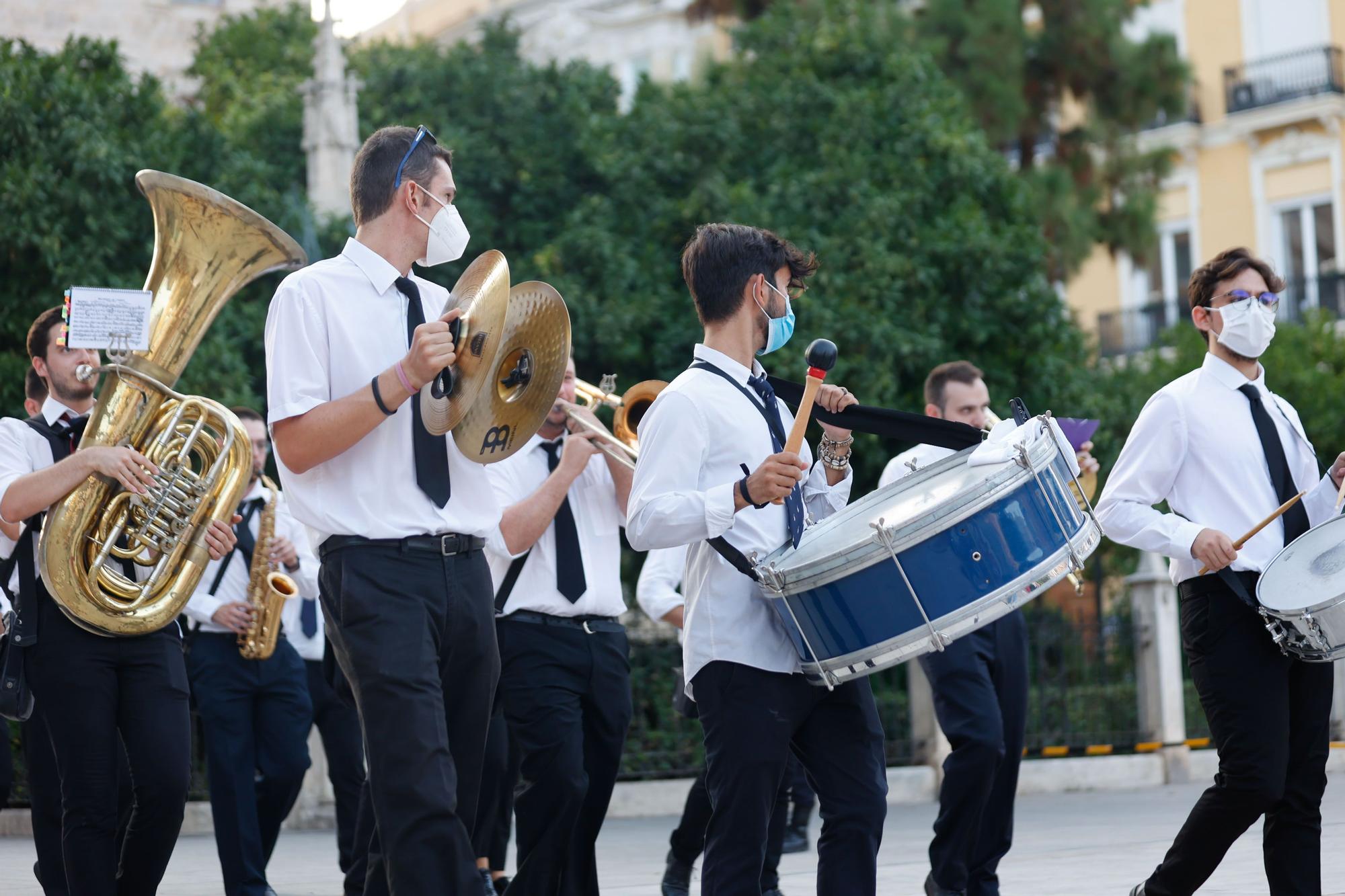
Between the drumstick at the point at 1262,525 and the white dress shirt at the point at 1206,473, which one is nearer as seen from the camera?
the drumstick at the point at 1262,525

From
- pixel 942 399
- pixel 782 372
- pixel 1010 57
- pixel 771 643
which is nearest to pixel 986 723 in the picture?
pixel 942 399

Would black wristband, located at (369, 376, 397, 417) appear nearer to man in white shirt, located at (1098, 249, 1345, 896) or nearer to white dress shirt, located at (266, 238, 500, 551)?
white dress shirt, located at (266, 238, 500, 551)

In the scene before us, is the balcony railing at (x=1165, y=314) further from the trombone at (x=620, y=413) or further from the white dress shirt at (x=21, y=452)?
the white dress shirt at (x=21, y=452)

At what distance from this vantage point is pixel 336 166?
2053 centimetres

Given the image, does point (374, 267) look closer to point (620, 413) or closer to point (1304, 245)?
point (620, 413)

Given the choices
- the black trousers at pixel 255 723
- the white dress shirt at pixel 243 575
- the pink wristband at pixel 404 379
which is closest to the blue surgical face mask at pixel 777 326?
the pink wristband at pixel 404 379

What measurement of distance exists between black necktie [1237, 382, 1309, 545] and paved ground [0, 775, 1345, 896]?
63.6 inches

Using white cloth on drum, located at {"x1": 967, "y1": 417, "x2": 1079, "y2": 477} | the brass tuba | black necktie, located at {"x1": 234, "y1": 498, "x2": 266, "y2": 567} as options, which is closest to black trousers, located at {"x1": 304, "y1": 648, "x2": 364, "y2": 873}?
black necktie, located at {"x1": 234, "y1": 498, "x2": 266, "y2": 567}

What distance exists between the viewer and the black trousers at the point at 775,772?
4984 millimetres

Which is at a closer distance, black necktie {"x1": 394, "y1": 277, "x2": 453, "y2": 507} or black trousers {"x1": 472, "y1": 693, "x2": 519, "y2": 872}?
black necktie {"x1": 394, "y1": 277, "x2": 453, "y2": 507}

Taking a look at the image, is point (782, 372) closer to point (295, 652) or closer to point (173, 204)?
point (295, 652)

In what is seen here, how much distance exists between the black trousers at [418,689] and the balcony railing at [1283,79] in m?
31.9

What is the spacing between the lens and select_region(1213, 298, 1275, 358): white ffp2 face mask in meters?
6.19

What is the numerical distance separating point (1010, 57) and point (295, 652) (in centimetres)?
1842
